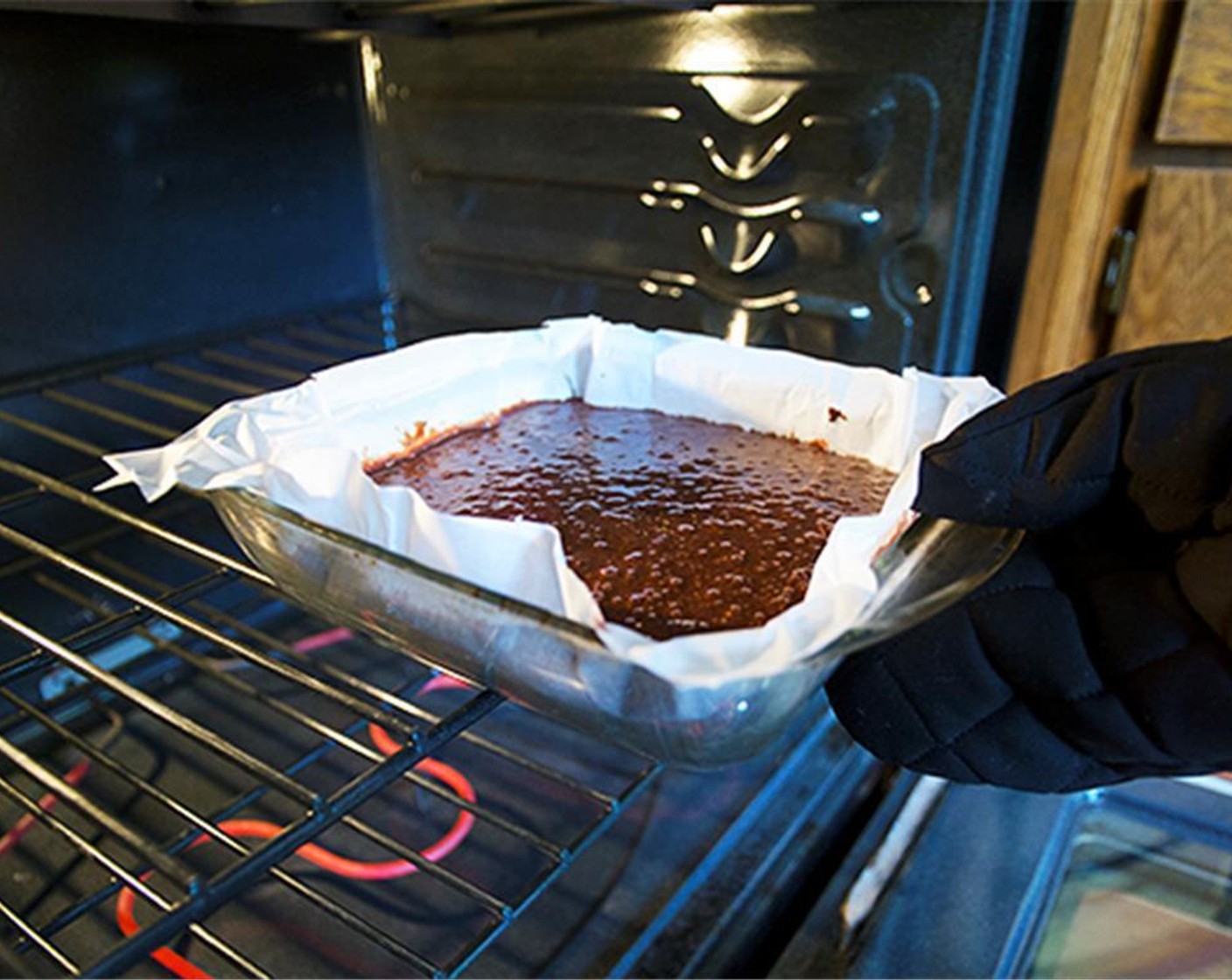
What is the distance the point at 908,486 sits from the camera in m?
0.58

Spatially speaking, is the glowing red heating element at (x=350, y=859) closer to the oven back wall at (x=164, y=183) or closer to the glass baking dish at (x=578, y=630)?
the glass baking dish at (x=578, y=630)

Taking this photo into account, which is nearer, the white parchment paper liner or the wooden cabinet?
the white parchment paper liner

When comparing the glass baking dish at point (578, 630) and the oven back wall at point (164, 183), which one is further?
the oven back wall at point (164, 183)

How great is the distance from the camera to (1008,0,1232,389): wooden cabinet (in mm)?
800

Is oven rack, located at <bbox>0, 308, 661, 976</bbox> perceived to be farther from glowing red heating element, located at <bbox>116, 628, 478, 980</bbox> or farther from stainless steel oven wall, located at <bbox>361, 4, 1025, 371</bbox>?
stainless steel oven wall, located at <bbox>361, 4, 1025, 371</bbox>

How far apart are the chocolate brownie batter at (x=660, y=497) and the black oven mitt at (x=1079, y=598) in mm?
102

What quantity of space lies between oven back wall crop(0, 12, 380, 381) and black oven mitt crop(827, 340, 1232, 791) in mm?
799

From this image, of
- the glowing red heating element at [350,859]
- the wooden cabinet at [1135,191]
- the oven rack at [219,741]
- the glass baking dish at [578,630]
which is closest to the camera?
the glass baking dish at [578,630]

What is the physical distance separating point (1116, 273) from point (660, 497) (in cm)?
54

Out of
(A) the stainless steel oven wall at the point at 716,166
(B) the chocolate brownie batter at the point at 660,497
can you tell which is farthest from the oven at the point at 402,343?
(B) the chocolate brownie batter at the point at 660,497

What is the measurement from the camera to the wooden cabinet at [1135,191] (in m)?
0.80

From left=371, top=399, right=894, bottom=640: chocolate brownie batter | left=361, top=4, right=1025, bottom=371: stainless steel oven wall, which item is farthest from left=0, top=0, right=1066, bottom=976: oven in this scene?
left=371, top=399, right=894, bottom=640: chocolate brownie batter

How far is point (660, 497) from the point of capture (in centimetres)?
70

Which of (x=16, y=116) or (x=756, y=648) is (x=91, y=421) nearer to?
(x=16, y=116)
